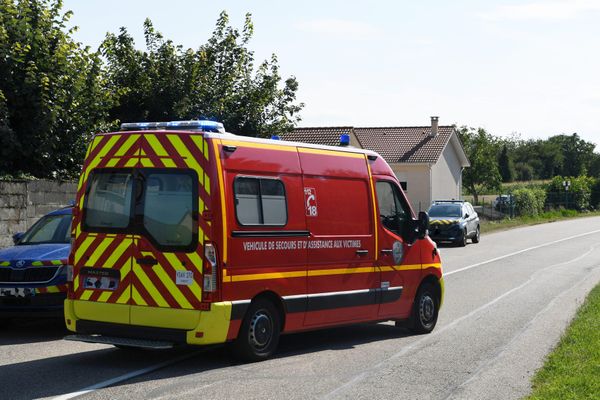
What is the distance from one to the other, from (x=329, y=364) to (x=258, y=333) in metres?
0.82

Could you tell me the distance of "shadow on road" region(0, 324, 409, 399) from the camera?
7984 millimetres

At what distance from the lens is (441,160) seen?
62062mm

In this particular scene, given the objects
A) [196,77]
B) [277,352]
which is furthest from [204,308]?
[196,77]

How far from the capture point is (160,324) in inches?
344

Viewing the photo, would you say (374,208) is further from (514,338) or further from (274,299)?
(514,338)

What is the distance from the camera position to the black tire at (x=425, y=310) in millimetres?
11680

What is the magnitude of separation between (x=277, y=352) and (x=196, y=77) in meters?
15.7

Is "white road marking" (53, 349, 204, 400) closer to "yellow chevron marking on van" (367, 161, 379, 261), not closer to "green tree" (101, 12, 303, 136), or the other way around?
"yellow chevron marking on van" (367, 161, 379, 261)

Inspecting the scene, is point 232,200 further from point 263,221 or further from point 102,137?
point 102,137

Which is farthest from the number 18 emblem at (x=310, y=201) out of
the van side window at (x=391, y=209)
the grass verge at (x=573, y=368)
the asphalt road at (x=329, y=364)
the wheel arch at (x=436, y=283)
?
the grass verge at (x=573, y=368)

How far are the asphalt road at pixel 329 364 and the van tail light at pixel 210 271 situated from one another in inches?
32.4

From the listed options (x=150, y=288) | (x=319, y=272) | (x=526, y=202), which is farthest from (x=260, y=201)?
(x=526, y=202)

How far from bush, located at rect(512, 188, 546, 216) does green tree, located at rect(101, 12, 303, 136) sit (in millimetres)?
37806

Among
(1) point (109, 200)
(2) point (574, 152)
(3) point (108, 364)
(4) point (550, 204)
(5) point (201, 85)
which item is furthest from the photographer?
(2) point (574, 152)
